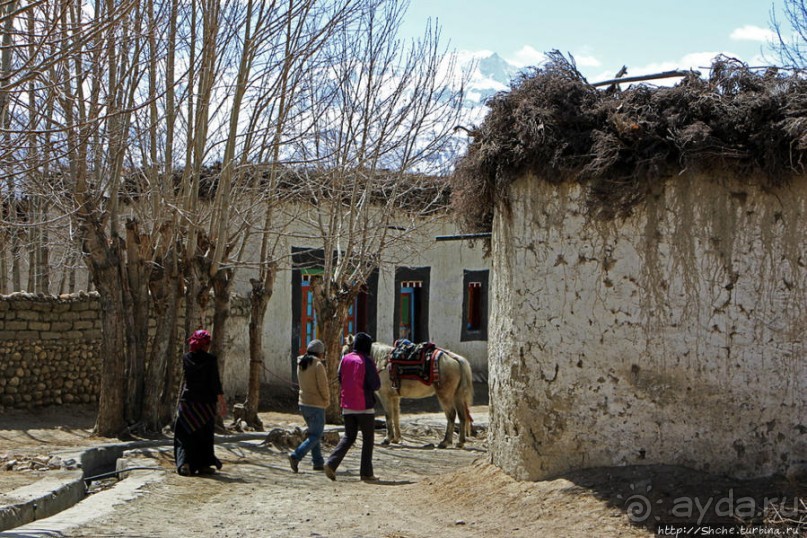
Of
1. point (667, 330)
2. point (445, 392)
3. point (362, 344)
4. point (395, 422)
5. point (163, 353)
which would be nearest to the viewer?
point (667, 330)

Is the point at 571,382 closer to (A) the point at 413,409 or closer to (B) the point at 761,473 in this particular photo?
(B) the point at 761,473

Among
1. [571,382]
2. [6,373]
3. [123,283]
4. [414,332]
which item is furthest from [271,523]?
[414,332]

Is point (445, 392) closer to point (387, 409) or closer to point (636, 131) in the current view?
point (387, 409)

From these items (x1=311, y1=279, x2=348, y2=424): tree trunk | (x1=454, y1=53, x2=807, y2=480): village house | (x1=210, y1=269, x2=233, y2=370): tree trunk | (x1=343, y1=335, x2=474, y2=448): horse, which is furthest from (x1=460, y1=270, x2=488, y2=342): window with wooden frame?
(x1=454, y1=53, x2=807, y2=480): village house

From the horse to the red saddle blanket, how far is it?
142 millimetres

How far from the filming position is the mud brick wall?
1449cm

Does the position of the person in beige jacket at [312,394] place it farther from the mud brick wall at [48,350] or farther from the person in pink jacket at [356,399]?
the mud brick wall at [48,350]

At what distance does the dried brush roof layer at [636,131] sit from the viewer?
255 inches

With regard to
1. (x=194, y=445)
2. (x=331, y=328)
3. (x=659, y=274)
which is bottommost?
(x=194, y=445)

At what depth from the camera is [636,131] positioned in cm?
673

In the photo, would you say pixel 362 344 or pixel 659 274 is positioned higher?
pixel 659 274

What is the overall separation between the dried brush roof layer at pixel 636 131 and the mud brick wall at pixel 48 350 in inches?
373

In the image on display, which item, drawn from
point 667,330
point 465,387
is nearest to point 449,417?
point 465,387

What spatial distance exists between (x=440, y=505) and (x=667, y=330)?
7.44ft
